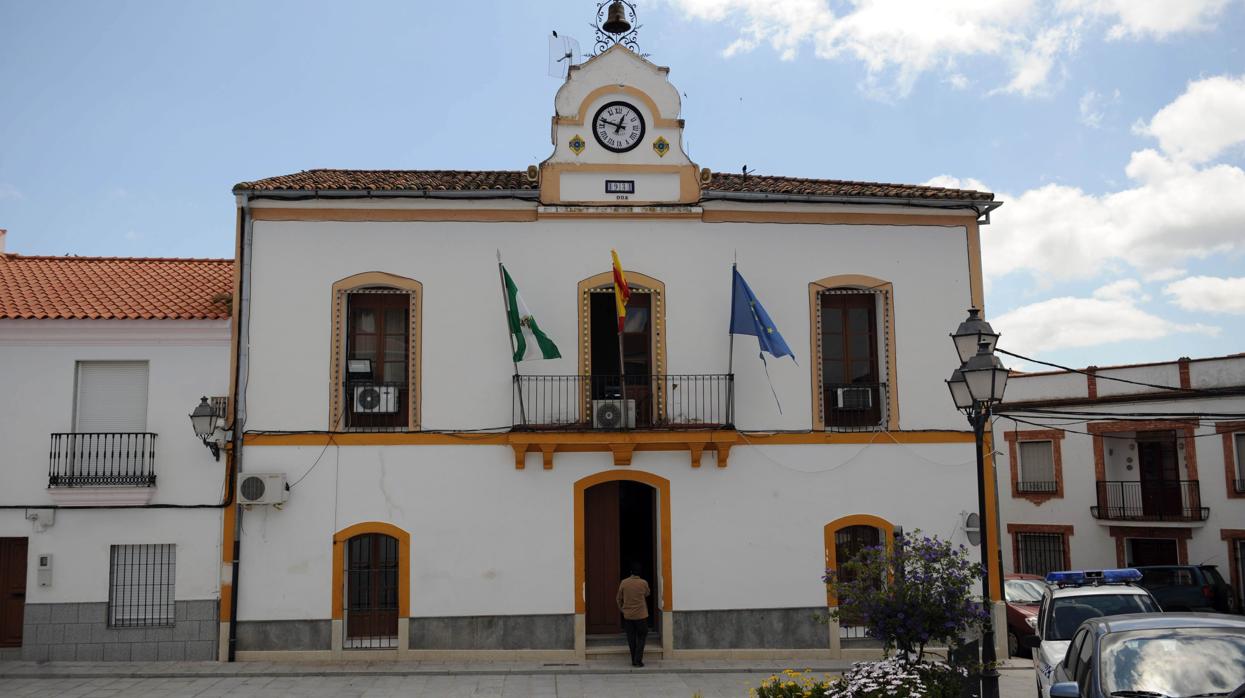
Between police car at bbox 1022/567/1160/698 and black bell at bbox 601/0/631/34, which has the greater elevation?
black bell at bbox 601/0/631/34

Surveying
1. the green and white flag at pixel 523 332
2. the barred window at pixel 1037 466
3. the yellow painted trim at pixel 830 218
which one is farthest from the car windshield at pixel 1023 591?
the barred window at pixel 1037 466

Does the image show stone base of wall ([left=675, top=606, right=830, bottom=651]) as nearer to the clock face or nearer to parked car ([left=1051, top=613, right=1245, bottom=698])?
parked car ([left=1051, top=613, right=1245, bottom=698])

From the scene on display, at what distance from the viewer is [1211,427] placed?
80.7 ft

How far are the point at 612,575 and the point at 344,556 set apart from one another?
157 inches

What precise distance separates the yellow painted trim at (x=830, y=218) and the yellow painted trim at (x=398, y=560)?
6468 millimetres

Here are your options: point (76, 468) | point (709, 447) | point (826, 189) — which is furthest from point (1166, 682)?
point (76, 468)

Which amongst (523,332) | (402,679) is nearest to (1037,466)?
(523,332)

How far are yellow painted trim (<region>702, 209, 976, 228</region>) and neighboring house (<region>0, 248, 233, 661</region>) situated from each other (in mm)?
7513

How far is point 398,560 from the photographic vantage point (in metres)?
14.5

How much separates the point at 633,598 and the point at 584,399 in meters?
2.92

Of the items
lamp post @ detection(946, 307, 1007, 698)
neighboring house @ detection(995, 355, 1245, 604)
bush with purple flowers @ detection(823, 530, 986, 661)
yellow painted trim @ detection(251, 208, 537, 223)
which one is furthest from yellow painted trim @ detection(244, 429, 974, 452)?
neighboring house @ detection(995, 355, 1245, 604)

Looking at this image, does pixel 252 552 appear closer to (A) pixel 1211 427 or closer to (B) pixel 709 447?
(B) pixel 709 447

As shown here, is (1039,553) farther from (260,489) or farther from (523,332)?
(260,489)

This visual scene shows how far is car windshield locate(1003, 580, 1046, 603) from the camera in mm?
17938
